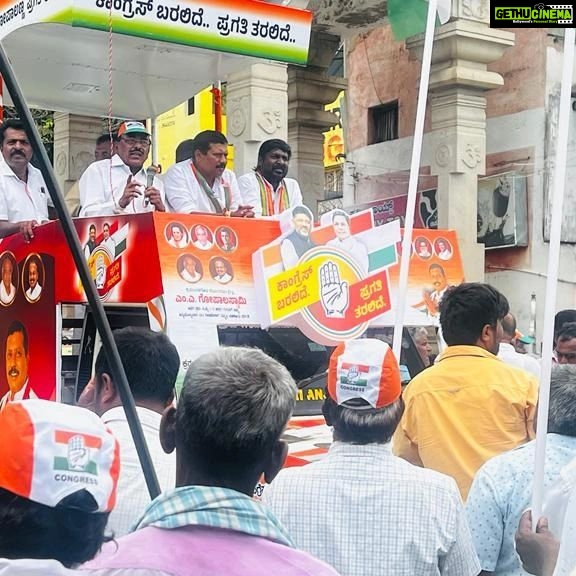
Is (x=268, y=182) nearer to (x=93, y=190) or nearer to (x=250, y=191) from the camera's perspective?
(x=250, y=191)

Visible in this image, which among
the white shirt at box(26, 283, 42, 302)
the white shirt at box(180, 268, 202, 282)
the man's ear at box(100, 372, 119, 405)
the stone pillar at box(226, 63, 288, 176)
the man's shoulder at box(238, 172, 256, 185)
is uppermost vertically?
the stone pillar at box(226, 63, 288, 176)

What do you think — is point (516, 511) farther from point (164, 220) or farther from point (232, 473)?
point (164, 220)

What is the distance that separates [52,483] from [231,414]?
459 millimetres

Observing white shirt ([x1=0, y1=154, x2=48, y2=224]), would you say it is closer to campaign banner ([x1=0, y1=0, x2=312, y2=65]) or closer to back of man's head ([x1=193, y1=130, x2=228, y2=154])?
campaign banner ([x1=0, y1=0, x2=312, y2=65])

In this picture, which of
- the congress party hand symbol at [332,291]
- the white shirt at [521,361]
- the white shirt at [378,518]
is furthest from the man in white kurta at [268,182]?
the white shirt at [378,518]

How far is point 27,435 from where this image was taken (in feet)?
5.50

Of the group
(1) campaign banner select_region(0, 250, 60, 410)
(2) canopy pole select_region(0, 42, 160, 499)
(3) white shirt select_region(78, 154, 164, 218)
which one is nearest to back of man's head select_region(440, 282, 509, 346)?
(2) canopy pole select_region(0, 42, 160, 499)

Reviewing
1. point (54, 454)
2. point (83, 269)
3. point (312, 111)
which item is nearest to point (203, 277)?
point (83, 269)

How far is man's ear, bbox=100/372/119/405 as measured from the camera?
3348mm

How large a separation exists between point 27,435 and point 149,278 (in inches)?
162

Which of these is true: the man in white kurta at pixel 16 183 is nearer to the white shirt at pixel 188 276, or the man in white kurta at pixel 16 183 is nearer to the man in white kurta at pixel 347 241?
the white shirt at pixel 188 276

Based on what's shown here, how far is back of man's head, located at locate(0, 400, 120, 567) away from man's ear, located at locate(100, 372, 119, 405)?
1.59 meters

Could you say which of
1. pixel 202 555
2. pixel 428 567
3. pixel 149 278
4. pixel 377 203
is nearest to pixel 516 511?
Result: pixel 428 567

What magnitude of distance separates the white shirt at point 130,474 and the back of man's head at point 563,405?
47.1 inches
